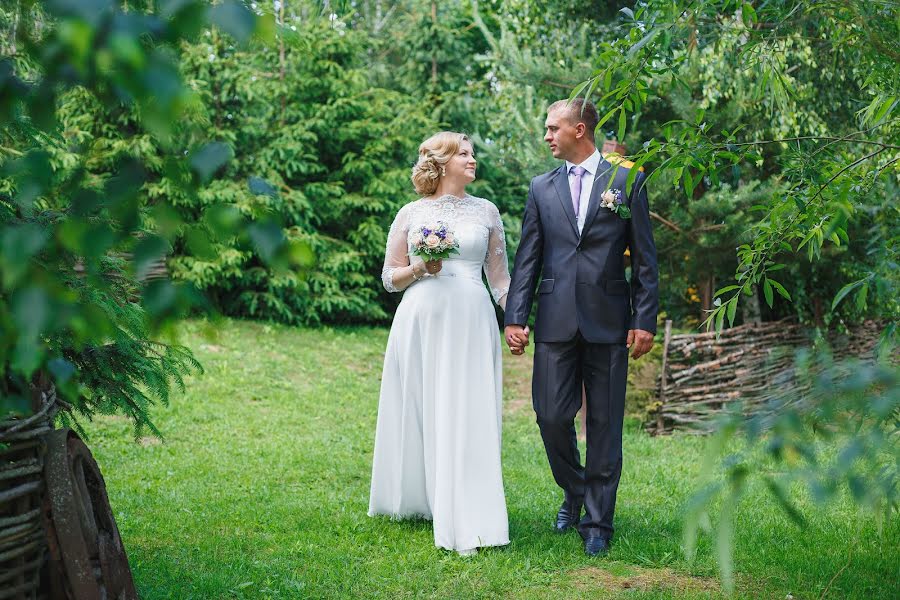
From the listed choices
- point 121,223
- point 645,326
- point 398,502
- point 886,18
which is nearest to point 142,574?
point 398,502

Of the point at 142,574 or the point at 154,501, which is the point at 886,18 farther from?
the point at 154,501

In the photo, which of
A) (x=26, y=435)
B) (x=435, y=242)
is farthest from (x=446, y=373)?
(x=26, y=435)

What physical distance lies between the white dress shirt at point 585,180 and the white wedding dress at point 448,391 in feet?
1.45

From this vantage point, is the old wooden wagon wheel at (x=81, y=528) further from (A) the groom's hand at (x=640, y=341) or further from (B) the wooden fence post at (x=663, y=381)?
(B) the wooden fence post at (x=663, y=381)

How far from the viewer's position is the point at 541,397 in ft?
15.1

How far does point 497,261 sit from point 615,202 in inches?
31.7

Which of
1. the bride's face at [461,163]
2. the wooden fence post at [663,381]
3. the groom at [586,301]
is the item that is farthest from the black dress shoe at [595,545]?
the wooden fence post at [663,381]

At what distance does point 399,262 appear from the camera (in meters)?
4.90

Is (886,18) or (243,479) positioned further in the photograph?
(243,479)

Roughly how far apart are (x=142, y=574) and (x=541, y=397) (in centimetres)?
202

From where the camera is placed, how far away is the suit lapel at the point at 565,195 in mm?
4512

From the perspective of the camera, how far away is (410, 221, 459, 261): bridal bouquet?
4.41 m

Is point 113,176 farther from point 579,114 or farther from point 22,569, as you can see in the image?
point 579,114

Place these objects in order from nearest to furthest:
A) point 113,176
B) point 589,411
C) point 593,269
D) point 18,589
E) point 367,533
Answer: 1. point 113,176
2. point 18,589
3. point 593,269
4. point 589,411
5. point 367,533
